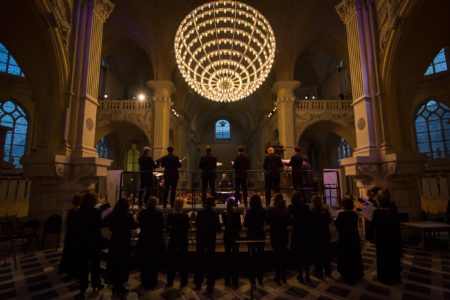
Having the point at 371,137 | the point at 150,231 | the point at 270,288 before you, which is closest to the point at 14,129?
the point at 150,231

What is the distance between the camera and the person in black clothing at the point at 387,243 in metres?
3.73

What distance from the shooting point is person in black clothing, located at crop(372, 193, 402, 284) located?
373cm

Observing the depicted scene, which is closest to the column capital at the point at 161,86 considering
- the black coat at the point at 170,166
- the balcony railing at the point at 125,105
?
the balcony railing at the point at 125,105

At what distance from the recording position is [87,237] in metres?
3.50

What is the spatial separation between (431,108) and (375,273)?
13599 mm

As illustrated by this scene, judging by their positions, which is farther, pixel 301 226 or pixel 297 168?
A: pixel 297 168

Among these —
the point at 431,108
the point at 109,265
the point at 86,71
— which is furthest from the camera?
the point at 431,108

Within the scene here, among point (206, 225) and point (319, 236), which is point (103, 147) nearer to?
point (206, 225)

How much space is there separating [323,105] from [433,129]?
603cm

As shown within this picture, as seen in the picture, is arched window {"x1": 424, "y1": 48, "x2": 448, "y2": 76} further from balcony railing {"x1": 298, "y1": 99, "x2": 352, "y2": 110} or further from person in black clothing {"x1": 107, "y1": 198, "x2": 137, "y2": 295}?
person in black clothing {"x1": 107, "y1": 198, "x2": 137, "y2": 295}

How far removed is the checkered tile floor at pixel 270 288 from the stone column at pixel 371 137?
6.99 feet

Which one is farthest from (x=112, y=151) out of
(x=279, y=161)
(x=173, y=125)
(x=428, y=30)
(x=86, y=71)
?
(x=428, y=30)

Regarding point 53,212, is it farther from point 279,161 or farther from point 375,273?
point 375,273

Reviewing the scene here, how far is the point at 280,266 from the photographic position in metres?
3.94
